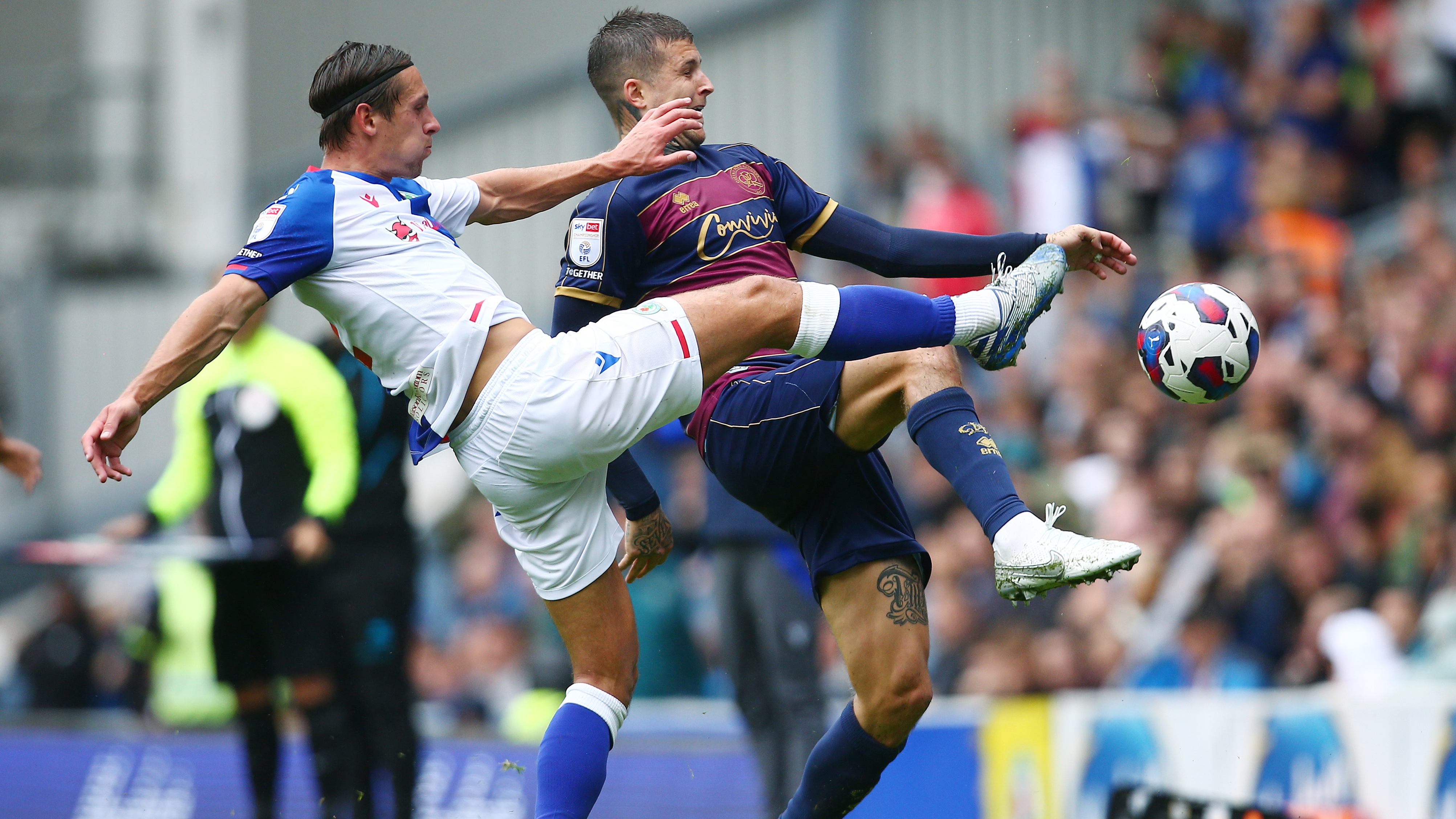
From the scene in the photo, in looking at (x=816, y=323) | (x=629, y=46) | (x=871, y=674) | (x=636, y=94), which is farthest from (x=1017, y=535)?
(x=629, y=46)

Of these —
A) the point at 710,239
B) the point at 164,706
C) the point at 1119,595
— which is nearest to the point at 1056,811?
the point at 1119,595

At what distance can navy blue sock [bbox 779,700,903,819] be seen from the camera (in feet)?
14.8

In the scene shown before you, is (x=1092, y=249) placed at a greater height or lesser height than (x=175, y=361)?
greater

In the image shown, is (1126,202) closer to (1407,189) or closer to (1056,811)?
(1407,189)

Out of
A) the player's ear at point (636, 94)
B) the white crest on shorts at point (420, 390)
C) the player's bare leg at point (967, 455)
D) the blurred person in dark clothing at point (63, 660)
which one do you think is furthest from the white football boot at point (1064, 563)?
the blurred person in dark clothing at point (63, 660)

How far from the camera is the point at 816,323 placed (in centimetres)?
387

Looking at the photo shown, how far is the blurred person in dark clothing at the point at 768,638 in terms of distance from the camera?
5883 millimetres

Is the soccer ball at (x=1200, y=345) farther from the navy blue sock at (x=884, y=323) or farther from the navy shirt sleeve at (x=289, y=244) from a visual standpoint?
the navy shirt sleeve at (x=289, y=244)

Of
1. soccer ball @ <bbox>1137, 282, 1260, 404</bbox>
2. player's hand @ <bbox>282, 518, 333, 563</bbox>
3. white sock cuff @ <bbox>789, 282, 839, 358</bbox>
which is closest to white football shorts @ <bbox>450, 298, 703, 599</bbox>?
white sock cuff @ <bbox>789, 282, 839, 358</bbox>

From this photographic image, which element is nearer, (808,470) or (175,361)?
(175,361)

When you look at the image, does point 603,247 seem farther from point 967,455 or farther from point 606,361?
point 967,455

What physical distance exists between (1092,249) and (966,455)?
877 mm

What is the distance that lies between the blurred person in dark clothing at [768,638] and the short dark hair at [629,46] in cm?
198

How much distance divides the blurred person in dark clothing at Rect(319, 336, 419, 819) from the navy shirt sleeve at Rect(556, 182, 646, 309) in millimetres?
2361
